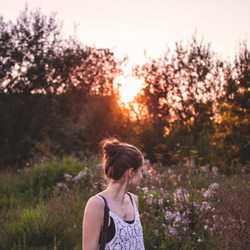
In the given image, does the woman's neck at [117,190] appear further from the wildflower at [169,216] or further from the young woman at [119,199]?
the wildflower at [169,216]

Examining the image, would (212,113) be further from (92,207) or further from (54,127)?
(92,207)

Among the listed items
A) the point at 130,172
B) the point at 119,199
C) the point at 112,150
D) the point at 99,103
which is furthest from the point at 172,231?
the point at 99,103

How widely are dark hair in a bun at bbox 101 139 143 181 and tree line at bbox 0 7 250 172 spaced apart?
25.6 ft

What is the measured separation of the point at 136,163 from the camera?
2293mm

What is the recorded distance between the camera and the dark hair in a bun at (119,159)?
7.44 feet

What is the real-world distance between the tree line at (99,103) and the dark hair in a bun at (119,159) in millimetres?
7801

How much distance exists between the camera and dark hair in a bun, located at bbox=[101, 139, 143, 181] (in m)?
2.27

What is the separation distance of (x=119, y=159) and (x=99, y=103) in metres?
13.6

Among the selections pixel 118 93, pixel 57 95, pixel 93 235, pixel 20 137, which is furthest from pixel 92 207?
pixel 118 93

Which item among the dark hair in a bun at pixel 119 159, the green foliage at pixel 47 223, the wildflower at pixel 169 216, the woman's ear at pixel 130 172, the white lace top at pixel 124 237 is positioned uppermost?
the dark hair in a bun at pixel 119 159

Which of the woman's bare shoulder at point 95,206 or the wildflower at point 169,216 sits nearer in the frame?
the woman's bare shoulder at point 95,206

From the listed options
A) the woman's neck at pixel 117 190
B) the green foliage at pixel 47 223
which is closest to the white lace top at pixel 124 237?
the woman's neck at pixel 117 190

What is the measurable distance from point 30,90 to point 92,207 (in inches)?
479

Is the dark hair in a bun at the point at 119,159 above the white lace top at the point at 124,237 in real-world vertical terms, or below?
above
